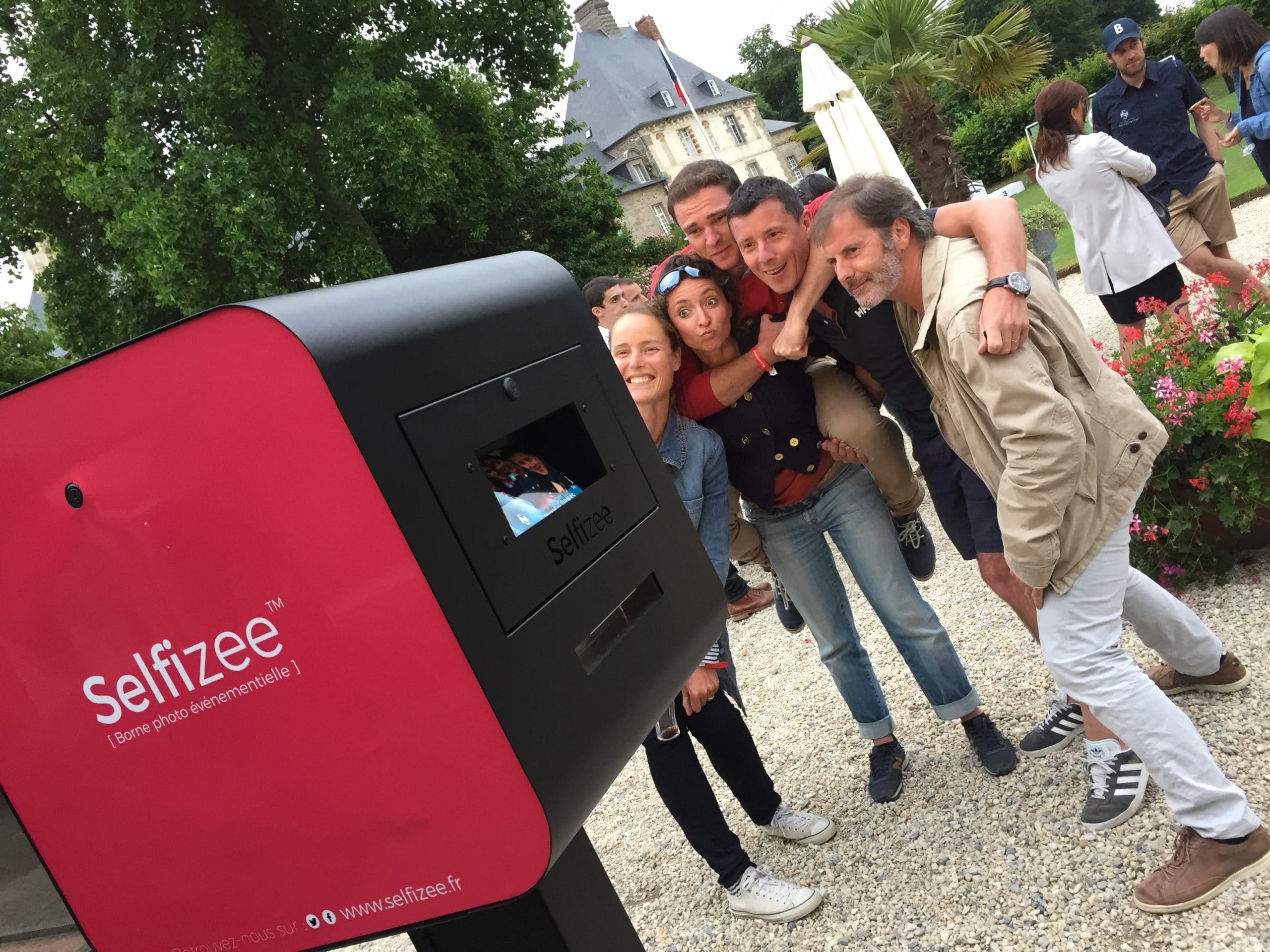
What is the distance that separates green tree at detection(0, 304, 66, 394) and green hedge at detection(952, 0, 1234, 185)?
90.1 ft

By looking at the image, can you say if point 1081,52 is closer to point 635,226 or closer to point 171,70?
point 635,226

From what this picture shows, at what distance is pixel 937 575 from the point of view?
17.4 ft

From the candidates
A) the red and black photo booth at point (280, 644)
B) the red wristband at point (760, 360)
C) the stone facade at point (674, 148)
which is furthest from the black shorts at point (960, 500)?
the stone facade at point (674, 148)

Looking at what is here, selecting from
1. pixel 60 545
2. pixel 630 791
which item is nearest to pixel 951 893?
pixel 630 791

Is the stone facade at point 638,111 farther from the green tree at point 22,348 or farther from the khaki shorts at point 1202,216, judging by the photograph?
the khaki shorts at point 1202,216

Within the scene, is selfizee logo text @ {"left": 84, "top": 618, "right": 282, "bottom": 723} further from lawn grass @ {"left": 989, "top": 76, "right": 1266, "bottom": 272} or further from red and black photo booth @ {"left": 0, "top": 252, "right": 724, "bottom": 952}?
lawn grass @ {"left": 989, "top": 76, "right": 1266, "bottom": 272}

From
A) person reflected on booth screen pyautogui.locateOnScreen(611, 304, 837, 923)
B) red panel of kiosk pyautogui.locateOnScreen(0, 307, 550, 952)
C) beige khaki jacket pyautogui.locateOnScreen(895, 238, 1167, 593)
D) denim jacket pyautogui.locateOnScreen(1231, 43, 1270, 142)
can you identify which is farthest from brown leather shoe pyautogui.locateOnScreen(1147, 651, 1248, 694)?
denim jacket pyautogui.locateOnScreen(1231, 43, 1270, 142)

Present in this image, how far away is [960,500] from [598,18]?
54.3 metres

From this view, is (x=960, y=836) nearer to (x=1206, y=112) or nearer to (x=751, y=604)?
(x=751, y=604)

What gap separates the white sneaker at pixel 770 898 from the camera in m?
3.10

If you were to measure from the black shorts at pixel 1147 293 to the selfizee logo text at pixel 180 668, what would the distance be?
5460 mm

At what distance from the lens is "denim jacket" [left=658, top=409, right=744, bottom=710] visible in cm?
282

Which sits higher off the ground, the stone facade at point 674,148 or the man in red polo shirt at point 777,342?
the stone facade at point 674,148

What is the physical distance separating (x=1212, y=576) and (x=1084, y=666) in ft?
5.58
